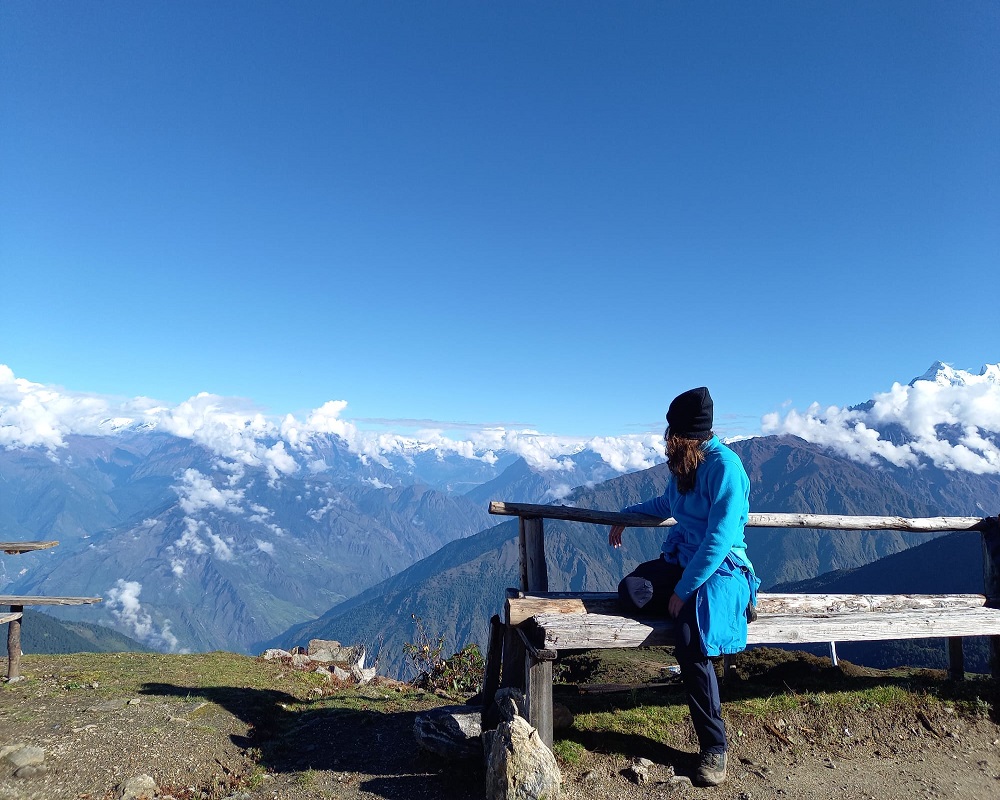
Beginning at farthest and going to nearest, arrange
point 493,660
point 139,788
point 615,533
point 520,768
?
point 615,533 < point 493,660 < point 139,788 < point 520,768

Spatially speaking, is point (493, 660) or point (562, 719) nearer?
point (562, 719)

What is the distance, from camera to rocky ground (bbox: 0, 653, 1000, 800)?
575 cm

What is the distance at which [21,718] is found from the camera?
7500 millimetres

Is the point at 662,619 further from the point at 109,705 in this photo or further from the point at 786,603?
the point at 109,705

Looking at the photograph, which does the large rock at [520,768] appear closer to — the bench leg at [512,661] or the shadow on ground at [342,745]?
the shadow on ground at [342,745]

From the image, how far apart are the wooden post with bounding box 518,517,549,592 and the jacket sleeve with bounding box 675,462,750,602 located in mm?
2170

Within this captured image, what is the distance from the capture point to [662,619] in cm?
602

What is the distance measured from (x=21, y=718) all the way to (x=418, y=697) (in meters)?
5.12

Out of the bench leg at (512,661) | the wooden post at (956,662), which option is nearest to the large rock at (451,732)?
the bench leg at (512,661)

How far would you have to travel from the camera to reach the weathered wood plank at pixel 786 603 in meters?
6.18

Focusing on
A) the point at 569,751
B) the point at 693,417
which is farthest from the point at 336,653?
the point at 693,417

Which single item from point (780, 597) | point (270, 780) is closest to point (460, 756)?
point (270, 780)

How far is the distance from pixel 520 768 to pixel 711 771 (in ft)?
5.97

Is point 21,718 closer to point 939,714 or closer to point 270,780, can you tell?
point 270,780
